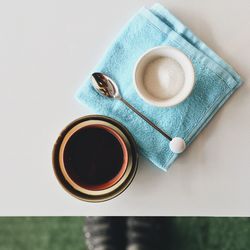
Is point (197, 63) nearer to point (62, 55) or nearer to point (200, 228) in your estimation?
point (62, 55)

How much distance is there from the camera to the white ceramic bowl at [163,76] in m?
0.59

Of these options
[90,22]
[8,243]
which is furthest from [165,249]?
[90,22]

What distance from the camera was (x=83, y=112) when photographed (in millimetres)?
653

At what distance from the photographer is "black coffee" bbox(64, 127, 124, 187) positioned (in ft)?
1.98

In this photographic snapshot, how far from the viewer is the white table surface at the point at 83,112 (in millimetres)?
636

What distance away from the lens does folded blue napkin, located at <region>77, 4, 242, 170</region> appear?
63cm

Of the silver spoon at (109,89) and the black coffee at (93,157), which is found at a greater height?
the silver spoon at (109,89)

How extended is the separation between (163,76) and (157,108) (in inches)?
1.8

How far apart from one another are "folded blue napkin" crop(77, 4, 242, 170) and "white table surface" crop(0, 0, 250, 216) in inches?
0.7

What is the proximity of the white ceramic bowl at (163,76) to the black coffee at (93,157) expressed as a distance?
0.25ft

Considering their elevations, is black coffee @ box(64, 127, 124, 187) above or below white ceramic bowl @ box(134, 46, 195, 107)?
below

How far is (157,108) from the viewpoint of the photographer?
2.07 ft

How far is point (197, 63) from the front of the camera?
629mm

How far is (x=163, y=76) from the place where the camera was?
610mm
